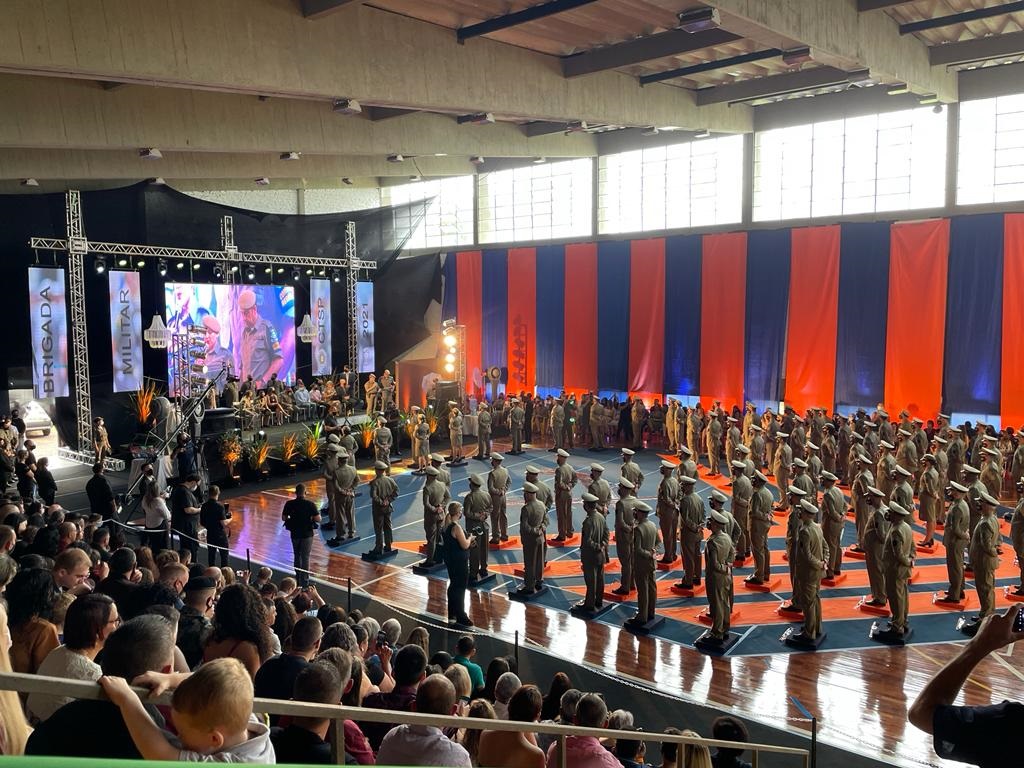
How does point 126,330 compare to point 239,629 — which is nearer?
point 239,629

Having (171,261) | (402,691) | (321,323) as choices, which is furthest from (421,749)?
(321,323)

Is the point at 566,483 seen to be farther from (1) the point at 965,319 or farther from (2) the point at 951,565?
(1) the point at 965,319

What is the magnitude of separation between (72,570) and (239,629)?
1.86 metres

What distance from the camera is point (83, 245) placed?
16656 mm

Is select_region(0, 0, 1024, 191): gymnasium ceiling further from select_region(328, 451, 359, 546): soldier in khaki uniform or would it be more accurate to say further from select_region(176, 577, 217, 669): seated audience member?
select_region(328, 451, 359, 546): soldier in khaki uniform

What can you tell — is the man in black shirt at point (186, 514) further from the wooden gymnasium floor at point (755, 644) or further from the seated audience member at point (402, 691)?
the seated audience member at point (402, 691)

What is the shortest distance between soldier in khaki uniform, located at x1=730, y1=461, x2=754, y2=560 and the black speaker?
34.3ft

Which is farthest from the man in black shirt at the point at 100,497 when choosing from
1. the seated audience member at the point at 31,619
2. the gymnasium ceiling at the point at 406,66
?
the seated audience member at the point at 31,619

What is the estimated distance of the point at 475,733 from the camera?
4309 mm

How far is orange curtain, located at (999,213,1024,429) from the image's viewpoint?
1519 centimetres

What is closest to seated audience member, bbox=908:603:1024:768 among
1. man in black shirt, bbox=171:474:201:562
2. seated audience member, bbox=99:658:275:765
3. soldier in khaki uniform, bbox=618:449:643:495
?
seated audience member, bbox=99:658:275:765

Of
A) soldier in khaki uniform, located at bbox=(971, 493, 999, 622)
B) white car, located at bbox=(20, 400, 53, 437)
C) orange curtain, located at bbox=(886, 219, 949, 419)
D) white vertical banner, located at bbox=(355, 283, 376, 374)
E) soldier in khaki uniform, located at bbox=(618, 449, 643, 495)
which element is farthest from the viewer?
white vertical banner, located at bbox=(355, 283, 376, 374)

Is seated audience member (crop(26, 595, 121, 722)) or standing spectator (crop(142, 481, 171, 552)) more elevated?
seated audience member (crop(26, 595, 121, 722))

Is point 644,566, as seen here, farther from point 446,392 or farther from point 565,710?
point 446,392
